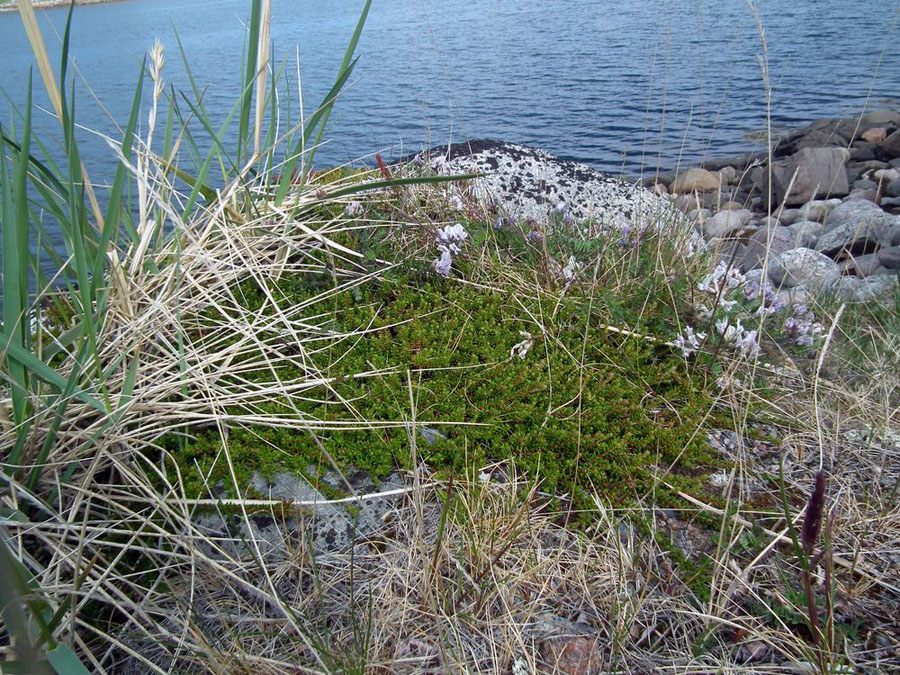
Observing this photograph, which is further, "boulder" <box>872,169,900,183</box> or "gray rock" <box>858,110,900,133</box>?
"gray rock" <box>858,110,900,133</box>

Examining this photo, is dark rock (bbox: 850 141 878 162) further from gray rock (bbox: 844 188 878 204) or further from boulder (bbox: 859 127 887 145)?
gray rock (bbox: 844 188 878 204)

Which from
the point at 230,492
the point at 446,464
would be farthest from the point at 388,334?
the point at 230,492

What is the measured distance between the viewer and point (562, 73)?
38.8 ft

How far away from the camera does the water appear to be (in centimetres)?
906

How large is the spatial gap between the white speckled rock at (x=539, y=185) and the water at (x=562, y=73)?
1332 mm

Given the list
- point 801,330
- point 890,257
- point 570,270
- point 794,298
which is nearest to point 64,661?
point 570,270

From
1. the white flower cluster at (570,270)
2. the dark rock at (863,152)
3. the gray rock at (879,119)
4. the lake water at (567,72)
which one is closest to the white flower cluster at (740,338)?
the white flower cluster at (570,270)

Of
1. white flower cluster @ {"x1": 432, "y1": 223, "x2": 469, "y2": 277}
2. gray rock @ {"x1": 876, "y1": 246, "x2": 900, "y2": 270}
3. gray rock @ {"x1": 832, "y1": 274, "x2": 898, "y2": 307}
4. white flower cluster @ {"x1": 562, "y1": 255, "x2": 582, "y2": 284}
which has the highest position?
white flower cluster @ {"x1": 432, "y1": 223, "x2": 469, "y2": 277}

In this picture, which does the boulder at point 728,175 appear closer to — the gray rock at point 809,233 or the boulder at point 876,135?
the gray rock at point 809,233

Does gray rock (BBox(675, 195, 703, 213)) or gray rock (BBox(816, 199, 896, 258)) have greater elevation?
gray rock (BBox(675, 195, 703, 213))

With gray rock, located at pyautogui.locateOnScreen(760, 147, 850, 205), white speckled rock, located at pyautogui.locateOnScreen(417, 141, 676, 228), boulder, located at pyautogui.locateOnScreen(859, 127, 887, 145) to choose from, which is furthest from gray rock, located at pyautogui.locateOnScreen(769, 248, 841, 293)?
boulder, located at pyautogui.locateOnScreen(859, 127, 887, 145)

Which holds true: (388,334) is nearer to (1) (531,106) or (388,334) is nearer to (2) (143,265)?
(2) (143,265)

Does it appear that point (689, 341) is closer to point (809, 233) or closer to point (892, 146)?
point (809, 233)

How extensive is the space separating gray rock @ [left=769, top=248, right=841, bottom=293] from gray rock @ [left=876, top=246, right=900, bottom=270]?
0.94 metres
